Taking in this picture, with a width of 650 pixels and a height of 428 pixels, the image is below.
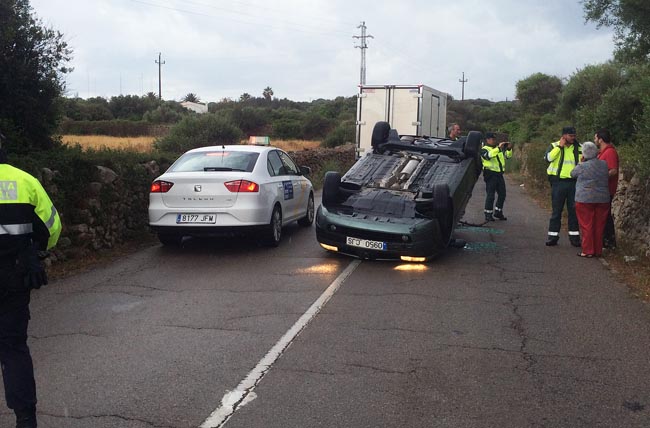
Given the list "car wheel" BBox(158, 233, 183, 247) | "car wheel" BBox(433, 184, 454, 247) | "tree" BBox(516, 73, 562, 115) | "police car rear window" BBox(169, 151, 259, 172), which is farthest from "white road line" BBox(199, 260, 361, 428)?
"tree" BBox(516, 73, 562, 115)

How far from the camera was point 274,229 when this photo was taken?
10.1 metres

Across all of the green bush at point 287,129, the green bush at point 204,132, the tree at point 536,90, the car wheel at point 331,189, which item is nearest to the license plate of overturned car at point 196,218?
the car wheel at point 331,189

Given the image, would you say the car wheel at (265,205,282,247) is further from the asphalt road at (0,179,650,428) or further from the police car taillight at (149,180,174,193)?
the police car taillight at (149,180,174,193)

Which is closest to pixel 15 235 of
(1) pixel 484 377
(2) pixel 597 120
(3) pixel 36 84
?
(1) pixel 484 377

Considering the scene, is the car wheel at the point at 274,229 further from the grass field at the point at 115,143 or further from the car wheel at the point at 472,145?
the grass field at the point at 115,143

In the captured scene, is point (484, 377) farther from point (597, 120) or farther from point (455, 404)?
point (597, 120)

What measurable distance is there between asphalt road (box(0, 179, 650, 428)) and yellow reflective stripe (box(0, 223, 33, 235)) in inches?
48.4

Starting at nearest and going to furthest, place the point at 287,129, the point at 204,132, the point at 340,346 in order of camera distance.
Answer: the point at 340,346, the point at 204,132, the point at 287,129

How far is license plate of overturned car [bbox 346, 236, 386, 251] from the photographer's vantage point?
870cm

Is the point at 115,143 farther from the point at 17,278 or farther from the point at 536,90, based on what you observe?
the point at 536,90

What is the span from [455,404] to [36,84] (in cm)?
870

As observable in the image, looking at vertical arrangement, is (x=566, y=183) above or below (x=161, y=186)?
above

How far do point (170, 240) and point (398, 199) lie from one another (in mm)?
3749

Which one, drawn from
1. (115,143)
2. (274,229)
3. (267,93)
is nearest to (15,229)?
(274,229)
